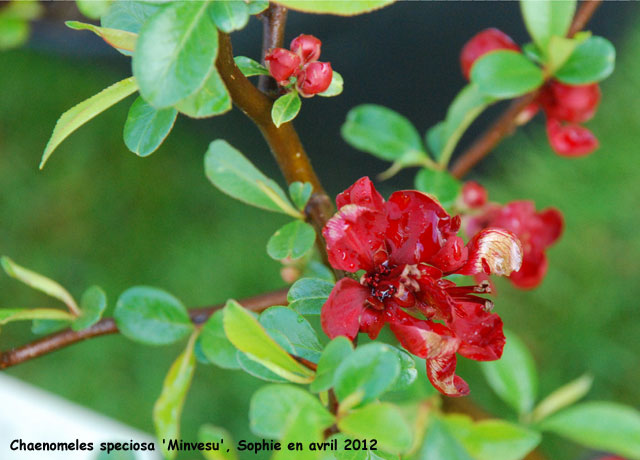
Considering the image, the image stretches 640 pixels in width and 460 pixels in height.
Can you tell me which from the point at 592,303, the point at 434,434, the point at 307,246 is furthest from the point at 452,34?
the point at 434,434

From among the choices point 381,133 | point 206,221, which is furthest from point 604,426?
point 206,221

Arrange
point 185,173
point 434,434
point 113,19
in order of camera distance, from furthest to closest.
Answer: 1. point 185,173
2. point 113,19
3. point 434,434

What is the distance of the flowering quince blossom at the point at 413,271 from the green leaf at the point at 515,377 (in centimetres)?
38

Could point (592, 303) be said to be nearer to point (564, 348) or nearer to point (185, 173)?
point (564, 348)

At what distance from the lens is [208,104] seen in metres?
0.31

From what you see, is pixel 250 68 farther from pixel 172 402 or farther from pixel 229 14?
pixel 172 402

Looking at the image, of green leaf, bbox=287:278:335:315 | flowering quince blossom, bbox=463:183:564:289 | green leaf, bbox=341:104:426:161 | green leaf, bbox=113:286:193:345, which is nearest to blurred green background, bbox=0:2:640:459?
A: green leaf, bbox=341:104:426:161

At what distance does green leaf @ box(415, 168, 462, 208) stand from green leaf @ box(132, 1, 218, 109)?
0.31 meters

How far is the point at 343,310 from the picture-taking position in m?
0.35

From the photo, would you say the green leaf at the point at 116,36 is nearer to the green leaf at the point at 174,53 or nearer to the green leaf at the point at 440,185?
the green leaf at the point at 174,53

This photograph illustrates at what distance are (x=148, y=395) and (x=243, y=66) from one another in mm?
984

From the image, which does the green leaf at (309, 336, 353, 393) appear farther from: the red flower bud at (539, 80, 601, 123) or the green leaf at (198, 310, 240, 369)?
the red flower bud at (539, 80, 601, 123)

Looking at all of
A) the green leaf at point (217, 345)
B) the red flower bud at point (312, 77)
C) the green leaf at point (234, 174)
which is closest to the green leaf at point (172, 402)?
the green leaf at point (217, 345)

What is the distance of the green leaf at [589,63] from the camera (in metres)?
0.51
